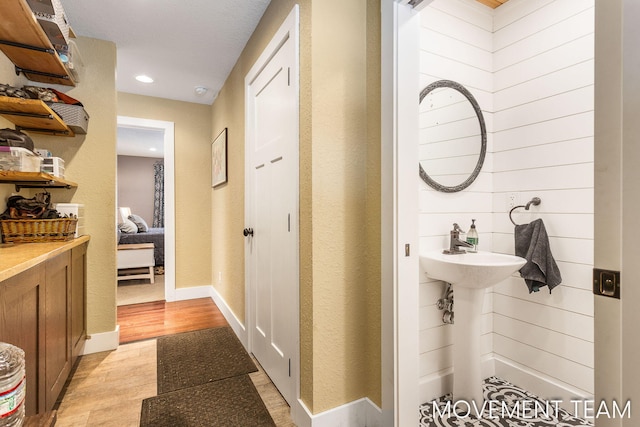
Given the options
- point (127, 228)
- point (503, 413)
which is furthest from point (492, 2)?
point (127, 228)

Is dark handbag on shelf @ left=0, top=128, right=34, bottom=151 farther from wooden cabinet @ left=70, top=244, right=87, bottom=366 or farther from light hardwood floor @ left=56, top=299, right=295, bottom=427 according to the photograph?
light hardwood floor @ left=56, top=299, right=295, bottom=427

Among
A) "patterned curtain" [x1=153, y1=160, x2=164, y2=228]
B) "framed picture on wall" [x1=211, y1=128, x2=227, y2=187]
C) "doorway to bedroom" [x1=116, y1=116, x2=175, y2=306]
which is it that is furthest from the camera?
"patterned curtain" [x1=153, y1=160, x2=164, y2=228]

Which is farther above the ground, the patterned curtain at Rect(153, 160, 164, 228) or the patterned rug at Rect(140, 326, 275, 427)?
the patterned curtain at Rect(153, 160, 164, 228)

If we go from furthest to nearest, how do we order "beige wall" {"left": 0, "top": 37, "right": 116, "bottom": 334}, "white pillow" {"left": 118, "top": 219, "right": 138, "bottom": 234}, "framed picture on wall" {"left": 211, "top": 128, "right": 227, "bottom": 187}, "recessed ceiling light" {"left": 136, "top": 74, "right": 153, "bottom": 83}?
"white pillow" {"left": 118, "top": 219, "right": 138, "bottom": 234} → "framed picture on wall" {"left": 211, "top": 128, "right": 227, "bottom": 187} → "recessed ceiling light" {"left": 136, "top": 74, "right": 153, "bottom": 83} → "beige wall" {"left": 0, "top": 37, "right": 116, "bottom": 334}

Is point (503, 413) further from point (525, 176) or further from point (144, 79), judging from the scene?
point (144, 79)

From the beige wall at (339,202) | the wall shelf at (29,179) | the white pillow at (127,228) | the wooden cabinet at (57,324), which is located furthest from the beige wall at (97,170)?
the white pillow at (127,228)

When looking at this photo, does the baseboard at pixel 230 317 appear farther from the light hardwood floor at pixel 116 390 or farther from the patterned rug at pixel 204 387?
the light hardwood floor at pixel 116 390

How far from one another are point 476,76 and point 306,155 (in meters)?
1.38

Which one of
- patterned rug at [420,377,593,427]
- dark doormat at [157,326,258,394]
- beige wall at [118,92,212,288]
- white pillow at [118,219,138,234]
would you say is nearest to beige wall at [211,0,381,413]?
patterned rug at [420,377,593,427]

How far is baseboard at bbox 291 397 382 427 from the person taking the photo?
4.94ft

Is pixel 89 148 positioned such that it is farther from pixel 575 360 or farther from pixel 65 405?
pixel 575 360

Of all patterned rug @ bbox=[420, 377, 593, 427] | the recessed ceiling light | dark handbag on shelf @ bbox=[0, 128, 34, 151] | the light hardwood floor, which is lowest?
patterned rug @ bbox=[420, 377, 593, 427]

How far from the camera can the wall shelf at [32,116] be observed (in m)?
1.74

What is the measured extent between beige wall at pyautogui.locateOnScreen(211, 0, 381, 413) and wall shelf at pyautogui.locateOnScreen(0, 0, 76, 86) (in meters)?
1.33
